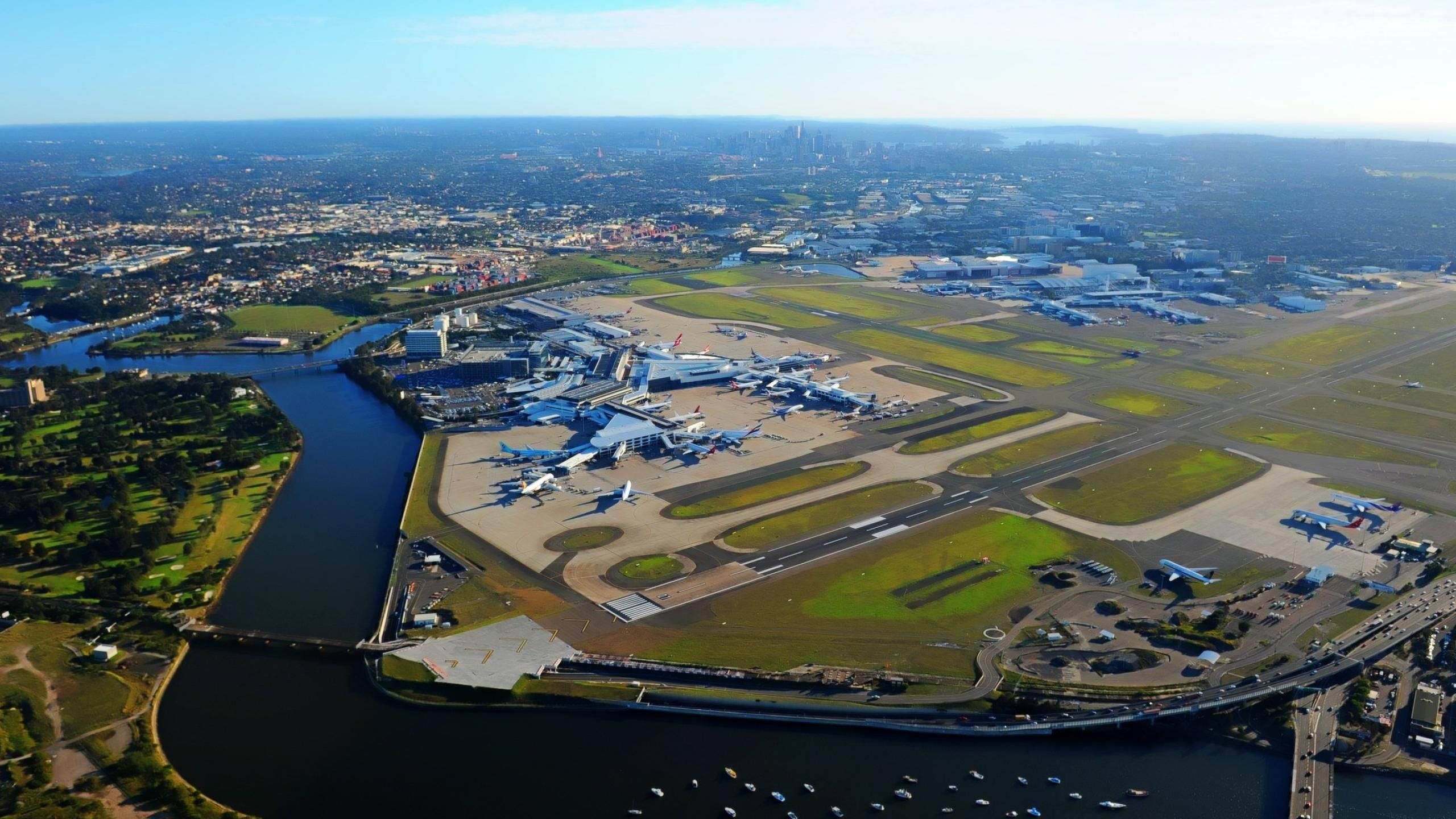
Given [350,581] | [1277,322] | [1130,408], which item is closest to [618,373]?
[350,581]

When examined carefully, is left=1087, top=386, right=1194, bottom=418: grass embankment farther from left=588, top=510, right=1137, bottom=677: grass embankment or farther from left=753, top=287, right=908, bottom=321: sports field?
left=753, top=287, right=908, bottom=321: sports field

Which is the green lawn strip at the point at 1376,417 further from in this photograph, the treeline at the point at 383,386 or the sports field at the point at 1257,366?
the treeline at the point at 383,386

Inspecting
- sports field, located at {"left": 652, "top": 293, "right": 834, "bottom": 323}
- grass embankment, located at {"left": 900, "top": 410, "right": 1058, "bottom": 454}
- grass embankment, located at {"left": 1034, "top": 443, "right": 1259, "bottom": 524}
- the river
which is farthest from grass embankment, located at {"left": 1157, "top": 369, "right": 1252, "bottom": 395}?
the river

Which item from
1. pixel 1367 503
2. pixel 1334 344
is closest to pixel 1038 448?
pixel 1367 503

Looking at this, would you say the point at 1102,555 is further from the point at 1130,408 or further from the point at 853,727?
the point at 1130,408

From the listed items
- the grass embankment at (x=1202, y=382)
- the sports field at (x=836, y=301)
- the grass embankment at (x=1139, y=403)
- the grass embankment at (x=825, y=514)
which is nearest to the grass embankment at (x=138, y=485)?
the grass embankment at (x=825, y=514)

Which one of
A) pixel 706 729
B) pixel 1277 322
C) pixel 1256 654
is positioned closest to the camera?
pixel 706 729
